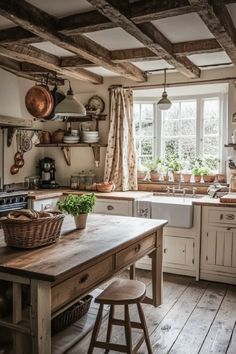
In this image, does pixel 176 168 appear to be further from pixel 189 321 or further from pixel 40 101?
pixel 189 321

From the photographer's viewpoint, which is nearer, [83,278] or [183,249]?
[83,278]

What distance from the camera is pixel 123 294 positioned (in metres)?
2.24

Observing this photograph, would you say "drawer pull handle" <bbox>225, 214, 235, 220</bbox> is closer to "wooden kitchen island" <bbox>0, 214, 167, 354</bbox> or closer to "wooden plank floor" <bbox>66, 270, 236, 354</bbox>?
"wooden plank floor" <bbox>66, 270, 236, 354</bbox>

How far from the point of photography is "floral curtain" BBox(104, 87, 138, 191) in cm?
488

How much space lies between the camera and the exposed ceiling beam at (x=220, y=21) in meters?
2.37

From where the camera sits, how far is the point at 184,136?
16.4ft

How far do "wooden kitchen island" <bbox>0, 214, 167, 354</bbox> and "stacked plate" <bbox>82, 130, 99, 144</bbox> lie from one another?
8.31ft

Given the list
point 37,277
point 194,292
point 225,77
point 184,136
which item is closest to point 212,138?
point 184,136

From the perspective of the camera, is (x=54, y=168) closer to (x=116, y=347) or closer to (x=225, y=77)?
(x=225, y=77)

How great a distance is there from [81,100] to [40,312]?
3.97 metres

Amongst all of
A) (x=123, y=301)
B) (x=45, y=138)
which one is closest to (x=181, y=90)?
(x=45, y=138)

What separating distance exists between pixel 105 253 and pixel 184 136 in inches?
129

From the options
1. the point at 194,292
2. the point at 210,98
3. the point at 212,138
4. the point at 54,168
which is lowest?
the point at 194,292

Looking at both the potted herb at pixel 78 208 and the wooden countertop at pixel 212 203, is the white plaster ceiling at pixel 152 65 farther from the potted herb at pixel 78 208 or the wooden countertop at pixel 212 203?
the potted herb at pixel 78 208
